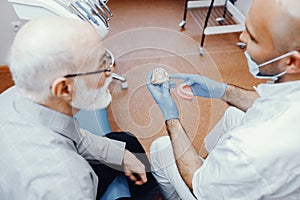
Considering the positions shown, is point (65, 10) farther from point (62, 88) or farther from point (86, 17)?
point (62, 88)

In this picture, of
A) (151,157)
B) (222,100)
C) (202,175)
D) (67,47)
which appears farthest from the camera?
(222,100)

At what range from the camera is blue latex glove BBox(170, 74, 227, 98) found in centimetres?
118

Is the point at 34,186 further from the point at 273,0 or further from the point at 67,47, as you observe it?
the point at 273,0

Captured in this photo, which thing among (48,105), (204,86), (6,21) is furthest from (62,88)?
(6,21)

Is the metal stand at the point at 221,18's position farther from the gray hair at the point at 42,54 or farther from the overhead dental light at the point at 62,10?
the gray hair at the point at 42,54

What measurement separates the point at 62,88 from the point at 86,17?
20.0 inches

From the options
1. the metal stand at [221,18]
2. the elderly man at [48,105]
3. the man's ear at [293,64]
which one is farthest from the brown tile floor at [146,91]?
the metal stand at [221,18]

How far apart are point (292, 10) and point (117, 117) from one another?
80 cm

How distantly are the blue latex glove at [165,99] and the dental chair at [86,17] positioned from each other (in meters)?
0.13

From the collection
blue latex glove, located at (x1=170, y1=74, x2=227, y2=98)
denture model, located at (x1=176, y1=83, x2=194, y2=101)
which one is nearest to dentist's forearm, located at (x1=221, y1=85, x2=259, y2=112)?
blue latex glove, located at (x1=170, y1=74, x2=227, y2=98)

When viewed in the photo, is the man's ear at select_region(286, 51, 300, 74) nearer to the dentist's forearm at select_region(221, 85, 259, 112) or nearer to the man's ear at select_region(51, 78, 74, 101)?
the dentist's forearm at select_region(221, 85, 259, 112)

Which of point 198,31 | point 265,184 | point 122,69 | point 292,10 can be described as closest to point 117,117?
point 122,69

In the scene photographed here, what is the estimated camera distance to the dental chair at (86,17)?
3.15 feet

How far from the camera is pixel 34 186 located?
660 millimetres
